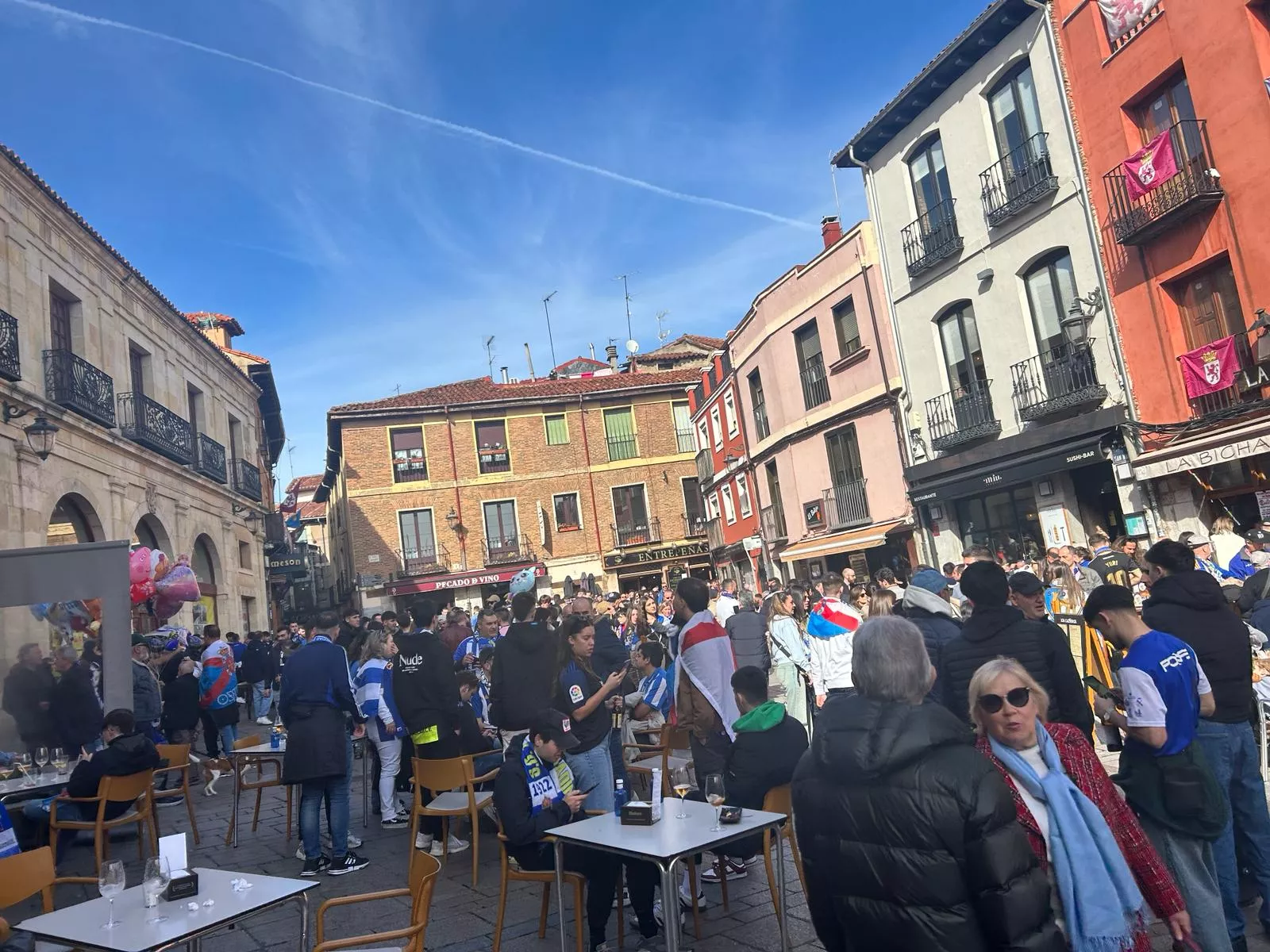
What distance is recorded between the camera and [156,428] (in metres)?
16.8

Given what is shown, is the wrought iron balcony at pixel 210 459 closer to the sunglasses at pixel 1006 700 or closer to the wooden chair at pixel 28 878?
the wooden chair at pixel 28 878

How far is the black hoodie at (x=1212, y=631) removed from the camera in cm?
387

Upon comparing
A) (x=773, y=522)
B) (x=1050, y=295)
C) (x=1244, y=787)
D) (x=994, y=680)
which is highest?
(x=1050, y=295)

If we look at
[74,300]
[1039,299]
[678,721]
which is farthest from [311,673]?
[1039,299]

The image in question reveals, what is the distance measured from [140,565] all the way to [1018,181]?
1492 cm

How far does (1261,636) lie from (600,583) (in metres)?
28.4

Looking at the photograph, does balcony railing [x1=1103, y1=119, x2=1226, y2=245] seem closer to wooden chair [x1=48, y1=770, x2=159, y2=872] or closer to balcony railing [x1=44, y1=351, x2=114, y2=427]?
wooden chair [x1=48, y1=770, x2=159, y2=872]

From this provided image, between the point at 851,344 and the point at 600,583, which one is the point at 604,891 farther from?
the point at 600,583

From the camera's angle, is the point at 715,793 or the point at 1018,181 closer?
the point at 715,793

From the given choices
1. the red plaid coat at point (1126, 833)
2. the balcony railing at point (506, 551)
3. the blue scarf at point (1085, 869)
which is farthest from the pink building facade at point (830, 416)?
the blue scarf at point (1085, 869)

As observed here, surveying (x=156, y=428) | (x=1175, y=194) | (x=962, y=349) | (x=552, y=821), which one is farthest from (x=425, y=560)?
(x=552, y=821)

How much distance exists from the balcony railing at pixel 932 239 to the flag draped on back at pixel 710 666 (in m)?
12.4

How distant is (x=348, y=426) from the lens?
3244 cm

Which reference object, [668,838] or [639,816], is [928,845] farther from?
[639,816]
